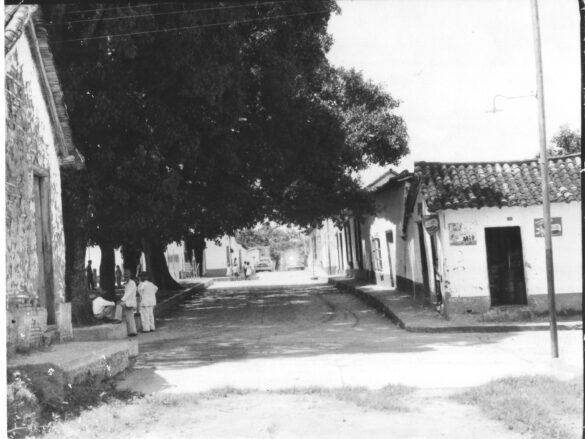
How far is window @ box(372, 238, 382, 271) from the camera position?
25422 mm

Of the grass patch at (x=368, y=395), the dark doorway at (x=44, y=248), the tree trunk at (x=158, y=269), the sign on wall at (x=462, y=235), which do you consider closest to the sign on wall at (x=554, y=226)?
the sign on wall at (x=462, y=235)

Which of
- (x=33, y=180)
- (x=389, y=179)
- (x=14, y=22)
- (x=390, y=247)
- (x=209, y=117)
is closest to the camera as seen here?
(x=14, y=22)

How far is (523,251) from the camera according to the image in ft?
48.5

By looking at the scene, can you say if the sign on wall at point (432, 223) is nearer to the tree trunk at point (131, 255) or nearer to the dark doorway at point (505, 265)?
the dark doorway at point (505, 265)

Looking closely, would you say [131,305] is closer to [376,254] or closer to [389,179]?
[389,179]

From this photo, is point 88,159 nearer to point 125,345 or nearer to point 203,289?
point 125,345

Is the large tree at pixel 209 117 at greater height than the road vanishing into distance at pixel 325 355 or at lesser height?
greater

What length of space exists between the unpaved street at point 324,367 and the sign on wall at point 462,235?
7.74 feet

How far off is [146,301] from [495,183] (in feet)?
27.6

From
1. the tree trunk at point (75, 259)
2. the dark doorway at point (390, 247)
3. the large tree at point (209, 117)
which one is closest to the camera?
the large tree at point (209, 117)

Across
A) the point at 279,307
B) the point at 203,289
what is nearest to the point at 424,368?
the point at 279,307

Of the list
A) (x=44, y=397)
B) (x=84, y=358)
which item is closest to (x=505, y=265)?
(x=84, y=358)

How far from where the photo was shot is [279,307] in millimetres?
20562

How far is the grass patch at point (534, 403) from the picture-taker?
18.9 ft
